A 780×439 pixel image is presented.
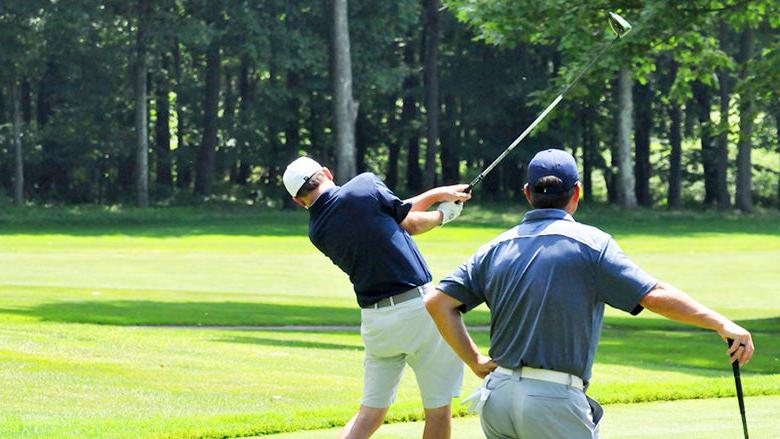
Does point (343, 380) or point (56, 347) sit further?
point (56, 347)

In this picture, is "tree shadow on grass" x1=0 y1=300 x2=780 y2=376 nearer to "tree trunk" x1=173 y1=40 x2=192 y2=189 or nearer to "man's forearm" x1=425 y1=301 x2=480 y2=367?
"man's forearm" x1=425 y1=301 x2=480 y2=367

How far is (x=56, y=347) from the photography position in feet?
50.6

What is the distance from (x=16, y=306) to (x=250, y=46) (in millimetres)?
32169

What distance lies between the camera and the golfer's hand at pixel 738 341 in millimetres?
5289

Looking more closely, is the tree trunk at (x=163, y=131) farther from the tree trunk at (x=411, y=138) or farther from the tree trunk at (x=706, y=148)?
the tree trunk at (x=706, y=148)

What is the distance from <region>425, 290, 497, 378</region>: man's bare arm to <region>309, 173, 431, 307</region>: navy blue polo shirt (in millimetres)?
2068

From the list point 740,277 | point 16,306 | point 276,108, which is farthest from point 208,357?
point 276,108

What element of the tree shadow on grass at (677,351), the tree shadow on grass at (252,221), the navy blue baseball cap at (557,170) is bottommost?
the tree shadow on grass at (252,221)

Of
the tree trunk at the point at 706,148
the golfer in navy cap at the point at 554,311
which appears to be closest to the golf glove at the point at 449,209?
the golfer in navy cap at the point at 554,311

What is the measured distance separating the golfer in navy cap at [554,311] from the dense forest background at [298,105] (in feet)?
141

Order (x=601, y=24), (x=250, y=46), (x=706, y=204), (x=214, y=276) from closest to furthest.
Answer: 1. (x=601, y=24)
2. (x=214, y=276)
3. (x=250, y=46)
4. (x=706, y=204)

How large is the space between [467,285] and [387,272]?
234 cm

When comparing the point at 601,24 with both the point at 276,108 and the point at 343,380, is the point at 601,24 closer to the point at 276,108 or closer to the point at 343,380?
the point at 343,380

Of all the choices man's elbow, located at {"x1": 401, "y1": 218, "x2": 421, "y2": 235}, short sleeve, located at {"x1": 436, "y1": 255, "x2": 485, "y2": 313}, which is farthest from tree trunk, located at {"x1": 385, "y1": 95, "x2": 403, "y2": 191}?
short sleeve, located at {"x1": 436, "y1": 255, "x2": 485, "y2": 313}
